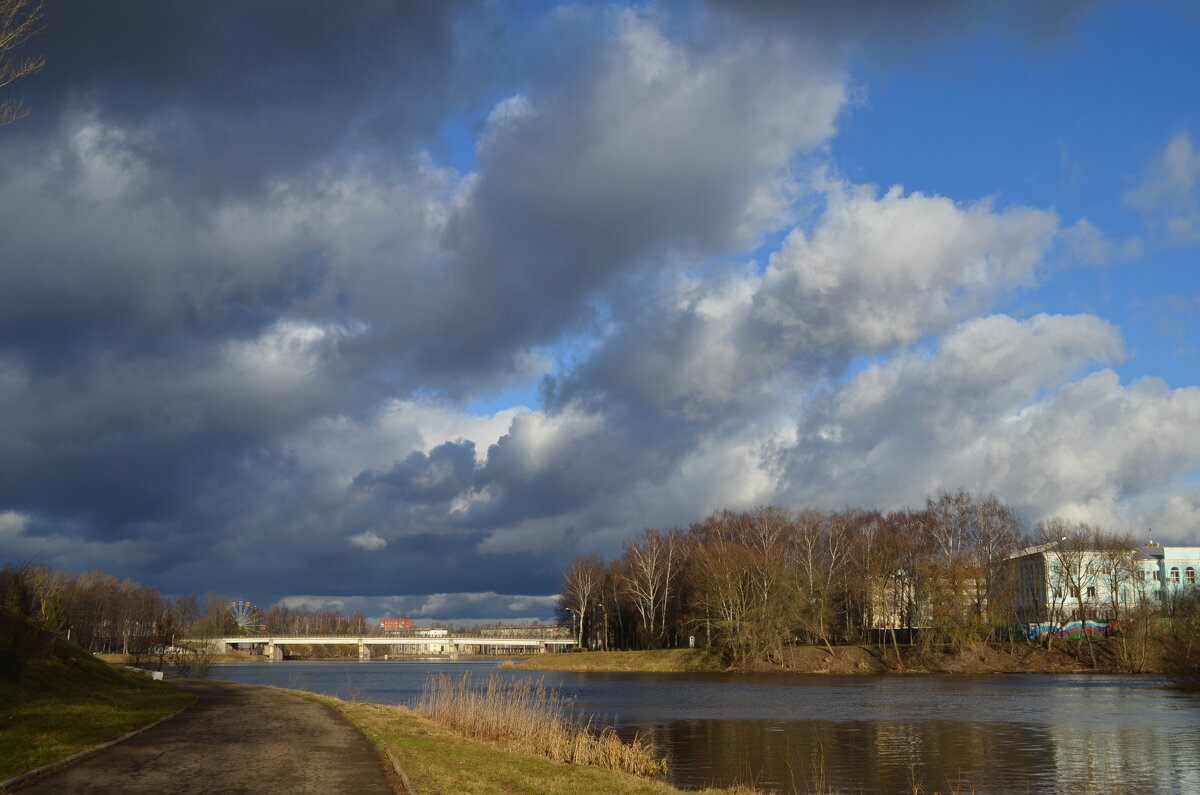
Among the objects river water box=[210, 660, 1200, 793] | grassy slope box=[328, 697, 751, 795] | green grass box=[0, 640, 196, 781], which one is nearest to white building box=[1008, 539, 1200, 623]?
river water box=[210, 660, 1200, 793]

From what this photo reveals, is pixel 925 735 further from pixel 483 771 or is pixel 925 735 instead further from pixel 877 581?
pixel 877 581

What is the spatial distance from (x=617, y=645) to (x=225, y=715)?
393 ft

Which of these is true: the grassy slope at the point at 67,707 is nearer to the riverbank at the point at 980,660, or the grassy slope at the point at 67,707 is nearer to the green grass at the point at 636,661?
the riverbank at the point at 980,660

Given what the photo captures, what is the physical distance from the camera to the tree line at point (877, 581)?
99.9m

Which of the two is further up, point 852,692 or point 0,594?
point 0,594

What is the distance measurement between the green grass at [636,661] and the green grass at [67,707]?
256 ft

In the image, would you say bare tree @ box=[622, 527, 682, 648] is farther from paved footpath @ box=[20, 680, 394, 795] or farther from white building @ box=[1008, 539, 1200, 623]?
paved footpath @ box=[20, 680, 394, 795]

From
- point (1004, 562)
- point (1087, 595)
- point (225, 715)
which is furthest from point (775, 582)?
point (225, 715)

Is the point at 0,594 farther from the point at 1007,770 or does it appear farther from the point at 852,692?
the point at 852,692

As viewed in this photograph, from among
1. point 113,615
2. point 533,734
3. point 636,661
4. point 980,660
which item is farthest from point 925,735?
point 113,615

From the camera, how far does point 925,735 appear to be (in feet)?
135

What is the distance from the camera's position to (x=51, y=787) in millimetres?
18438

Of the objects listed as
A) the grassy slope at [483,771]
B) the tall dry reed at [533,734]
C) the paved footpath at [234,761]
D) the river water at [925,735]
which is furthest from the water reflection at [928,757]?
the paved footpath at [234,761]

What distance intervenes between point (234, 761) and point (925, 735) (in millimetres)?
30336
